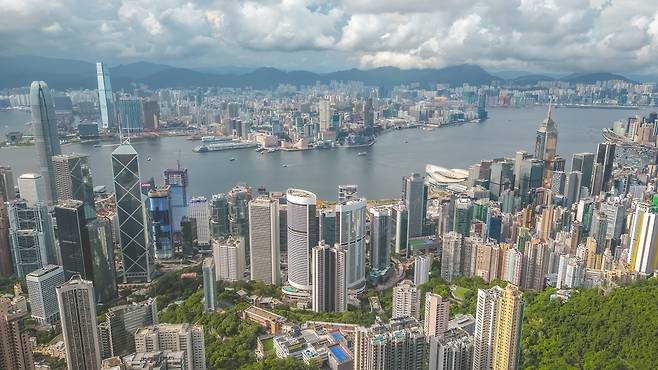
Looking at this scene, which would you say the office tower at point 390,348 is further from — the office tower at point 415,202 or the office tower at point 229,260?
the office tower at point 415,202

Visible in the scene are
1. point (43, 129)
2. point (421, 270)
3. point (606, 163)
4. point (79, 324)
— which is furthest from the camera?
point (606, 163)

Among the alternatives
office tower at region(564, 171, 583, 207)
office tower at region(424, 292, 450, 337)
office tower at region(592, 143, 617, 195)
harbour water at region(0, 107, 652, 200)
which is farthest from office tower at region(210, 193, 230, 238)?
office tower at region(592, 143, 617, 195)

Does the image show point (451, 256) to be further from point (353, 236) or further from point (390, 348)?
point (390, 348)

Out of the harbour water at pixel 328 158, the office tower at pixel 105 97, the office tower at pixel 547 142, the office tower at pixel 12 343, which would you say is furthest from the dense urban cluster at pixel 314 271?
the office tower at pixel 105 97

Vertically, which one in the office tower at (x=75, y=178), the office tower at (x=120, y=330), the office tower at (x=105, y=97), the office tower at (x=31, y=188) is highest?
the office tower at (x=105, y=97)

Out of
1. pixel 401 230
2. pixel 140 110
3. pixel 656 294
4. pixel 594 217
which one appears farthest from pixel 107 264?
pixel 140 110

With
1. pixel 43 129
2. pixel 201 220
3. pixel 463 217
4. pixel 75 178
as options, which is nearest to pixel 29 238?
pixel 75 178

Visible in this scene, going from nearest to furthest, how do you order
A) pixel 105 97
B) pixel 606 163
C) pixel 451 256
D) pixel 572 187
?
1. pixel 451 256
2. pixel 572 187
3. pixel 606 163
4. pixel 105 97

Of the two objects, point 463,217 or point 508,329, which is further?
point 463,217
